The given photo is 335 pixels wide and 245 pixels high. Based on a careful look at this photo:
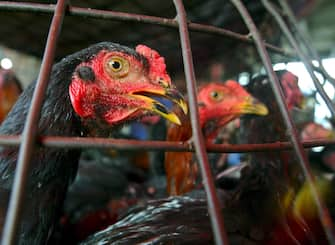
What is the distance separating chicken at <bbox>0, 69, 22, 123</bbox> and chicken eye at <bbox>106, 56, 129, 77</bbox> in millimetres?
1644

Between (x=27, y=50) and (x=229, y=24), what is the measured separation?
1435 mm

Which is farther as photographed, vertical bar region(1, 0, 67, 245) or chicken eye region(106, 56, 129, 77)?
chicken eye region(106, 56, 129, 77)

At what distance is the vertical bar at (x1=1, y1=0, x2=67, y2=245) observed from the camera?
0.36 metres

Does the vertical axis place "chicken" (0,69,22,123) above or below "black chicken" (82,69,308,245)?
above

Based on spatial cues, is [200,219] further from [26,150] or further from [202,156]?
[26,150]

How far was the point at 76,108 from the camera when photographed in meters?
0.78

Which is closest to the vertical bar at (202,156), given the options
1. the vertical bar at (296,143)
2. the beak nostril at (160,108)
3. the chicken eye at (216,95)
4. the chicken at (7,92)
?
the vertical bar at (296,143)

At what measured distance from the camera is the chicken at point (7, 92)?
213cm

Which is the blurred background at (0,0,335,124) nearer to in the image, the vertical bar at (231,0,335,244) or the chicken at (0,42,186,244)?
the chicken at (0,42,186,244)

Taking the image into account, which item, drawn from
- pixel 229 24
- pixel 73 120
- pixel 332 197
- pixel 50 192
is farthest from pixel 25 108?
pixel 229 24

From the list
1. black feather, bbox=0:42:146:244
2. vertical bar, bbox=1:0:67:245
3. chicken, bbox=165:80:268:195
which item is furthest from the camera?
chicken, bbox=165:80:268:195

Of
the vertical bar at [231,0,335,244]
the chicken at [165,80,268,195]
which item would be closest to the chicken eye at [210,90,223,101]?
the chicken at [165,80,268,195]

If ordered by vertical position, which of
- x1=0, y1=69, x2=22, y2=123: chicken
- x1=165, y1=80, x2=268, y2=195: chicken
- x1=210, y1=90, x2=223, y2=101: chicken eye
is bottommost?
x1=165, y1=80, x2=268, y2=195: chicken

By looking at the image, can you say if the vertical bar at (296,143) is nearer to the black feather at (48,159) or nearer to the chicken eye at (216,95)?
the black feather at (48,159)
